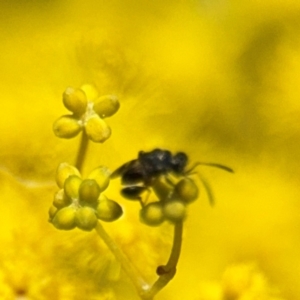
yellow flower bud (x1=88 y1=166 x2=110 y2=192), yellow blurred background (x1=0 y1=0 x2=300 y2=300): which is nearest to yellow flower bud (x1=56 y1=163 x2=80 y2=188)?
yellow flower bud (x1=88 y1=166 x2=110 y2=192)

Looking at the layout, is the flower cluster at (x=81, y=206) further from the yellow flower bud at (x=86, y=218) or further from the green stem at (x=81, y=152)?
the green stem at (x=81, y=152)

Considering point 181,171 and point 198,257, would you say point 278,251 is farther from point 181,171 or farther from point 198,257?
point 181,171

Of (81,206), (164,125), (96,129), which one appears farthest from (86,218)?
(164,125)

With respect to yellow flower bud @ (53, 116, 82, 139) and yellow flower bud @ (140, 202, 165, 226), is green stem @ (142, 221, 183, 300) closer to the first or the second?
yellow flower bud @ (140, 202, 165, 226)

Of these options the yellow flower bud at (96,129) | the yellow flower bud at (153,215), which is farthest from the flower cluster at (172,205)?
the yellow flower bud at (96,129)

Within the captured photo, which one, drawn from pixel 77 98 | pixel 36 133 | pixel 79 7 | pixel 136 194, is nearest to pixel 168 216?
pixel 136 194

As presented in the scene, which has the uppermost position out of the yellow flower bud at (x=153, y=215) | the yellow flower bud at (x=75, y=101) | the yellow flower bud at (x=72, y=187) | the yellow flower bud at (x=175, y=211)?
the yellow flower bud at (x=175, y=211)
